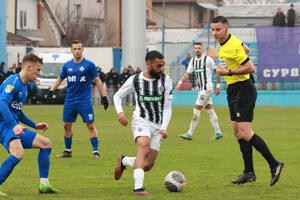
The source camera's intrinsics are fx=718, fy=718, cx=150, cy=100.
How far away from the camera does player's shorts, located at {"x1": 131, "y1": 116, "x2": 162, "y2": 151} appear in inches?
363

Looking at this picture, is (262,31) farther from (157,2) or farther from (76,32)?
(157,2)

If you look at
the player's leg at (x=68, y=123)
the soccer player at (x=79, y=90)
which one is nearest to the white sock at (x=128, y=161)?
the soccer player at (x=79, y=90)

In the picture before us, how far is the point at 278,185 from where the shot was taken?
32.4ft

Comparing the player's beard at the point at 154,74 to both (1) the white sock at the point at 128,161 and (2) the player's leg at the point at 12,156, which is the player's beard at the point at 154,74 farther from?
(2) the player's leg at the point at 12,156

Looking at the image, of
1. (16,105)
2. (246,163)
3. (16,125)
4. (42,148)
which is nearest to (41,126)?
(42,148)

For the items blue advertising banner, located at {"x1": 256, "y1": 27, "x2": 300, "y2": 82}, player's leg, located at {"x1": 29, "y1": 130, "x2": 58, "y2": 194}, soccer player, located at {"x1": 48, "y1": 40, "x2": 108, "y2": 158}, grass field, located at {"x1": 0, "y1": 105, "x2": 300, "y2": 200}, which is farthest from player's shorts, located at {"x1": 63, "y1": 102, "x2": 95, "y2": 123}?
blue advertising banner, located at {"x1": 256, "y1": 27, "x2": 300, "y2": 82}

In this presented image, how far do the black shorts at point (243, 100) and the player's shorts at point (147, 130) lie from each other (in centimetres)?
134

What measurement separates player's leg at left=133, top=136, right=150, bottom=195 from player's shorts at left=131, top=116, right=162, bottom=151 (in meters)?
0.08

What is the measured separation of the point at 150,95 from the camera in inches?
369

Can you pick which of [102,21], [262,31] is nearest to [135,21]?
[262,31]

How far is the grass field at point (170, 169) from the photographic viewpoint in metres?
9.14

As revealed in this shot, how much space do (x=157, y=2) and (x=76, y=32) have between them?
1671 centimetres

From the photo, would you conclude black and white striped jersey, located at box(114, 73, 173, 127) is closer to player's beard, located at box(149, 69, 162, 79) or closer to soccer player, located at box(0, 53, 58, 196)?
player's beard, located at box(149, 69, 162, 79)

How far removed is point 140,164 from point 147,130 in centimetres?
Result: 56
